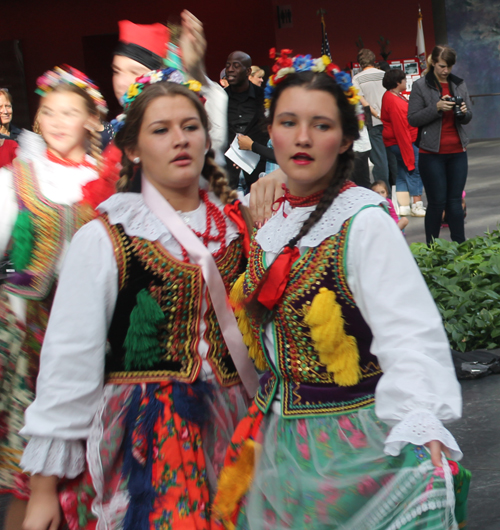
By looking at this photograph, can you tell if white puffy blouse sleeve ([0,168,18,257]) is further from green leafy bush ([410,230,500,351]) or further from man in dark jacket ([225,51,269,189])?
man in dark jacket ([225,51,269,189])

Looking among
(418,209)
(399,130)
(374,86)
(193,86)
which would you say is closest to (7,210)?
(193,86)

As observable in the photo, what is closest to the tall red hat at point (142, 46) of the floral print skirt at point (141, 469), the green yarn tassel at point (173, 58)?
the green yarn tassel at point (173, 58)

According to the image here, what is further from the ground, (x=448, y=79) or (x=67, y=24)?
(x=67, y=24)

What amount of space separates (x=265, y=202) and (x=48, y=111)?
86 centimetres

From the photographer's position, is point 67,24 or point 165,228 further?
point 67,24

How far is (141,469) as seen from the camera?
187cm

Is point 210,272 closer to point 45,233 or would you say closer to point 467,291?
point 45,233

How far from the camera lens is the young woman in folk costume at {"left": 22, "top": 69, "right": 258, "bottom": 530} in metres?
1.83

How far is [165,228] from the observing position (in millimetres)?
1968

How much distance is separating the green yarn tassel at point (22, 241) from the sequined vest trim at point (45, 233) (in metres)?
0.01

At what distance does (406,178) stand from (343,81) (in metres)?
7.13

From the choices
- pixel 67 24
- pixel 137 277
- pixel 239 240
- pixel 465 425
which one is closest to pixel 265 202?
pixel 239 240

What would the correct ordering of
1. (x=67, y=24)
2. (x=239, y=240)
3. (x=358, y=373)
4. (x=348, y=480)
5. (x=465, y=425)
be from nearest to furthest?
(x=348, y=480)
(x=358, y=373)
(x=239, y=240)
(x=465, y=425)
(x=67, y=24)

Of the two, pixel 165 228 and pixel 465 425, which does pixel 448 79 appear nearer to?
pixel 465 425
